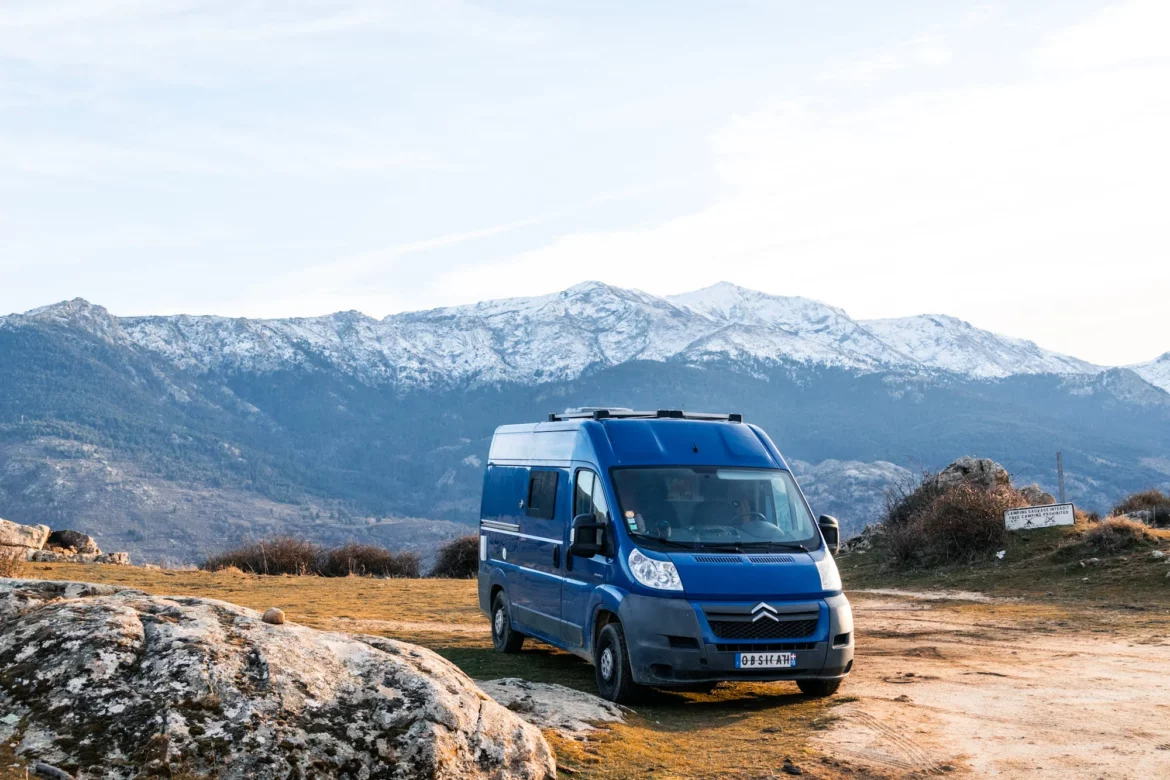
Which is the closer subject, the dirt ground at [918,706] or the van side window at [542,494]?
the dirt ground at [918,706]

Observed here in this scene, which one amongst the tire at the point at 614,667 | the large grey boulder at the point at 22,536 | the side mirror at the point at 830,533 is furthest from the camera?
the large grey boulder at the point at 22,536

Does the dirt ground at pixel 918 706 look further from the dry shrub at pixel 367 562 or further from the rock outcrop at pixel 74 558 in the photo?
the dry shrub at pixel 367 562

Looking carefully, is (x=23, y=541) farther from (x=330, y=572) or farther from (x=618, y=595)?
(x=618, y=595)

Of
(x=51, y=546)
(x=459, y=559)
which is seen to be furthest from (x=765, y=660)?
(x=459, y=559)

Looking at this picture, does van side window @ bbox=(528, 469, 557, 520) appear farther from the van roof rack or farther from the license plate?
the license plate

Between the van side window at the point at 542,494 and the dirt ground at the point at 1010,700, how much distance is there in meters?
3.56

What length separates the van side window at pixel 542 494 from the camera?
40.4ft

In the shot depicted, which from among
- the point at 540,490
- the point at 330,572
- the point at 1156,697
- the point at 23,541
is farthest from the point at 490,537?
the point at 330,572

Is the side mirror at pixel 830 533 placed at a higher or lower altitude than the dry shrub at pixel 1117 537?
higher

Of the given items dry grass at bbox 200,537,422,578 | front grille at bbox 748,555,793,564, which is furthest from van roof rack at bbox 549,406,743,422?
dry grass at bbox 200,537,422,578

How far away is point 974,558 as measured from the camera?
28.2 metres

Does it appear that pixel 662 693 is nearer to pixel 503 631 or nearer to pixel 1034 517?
pixel 503 631

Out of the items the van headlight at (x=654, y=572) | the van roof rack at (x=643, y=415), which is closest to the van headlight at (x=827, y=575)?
the van headlight at (x=654, y=572)

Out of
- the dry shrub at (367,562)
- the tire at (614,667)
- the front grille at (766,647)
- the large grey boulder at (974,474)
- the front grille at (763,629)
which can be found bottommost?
the dry shrub at (367,562)
